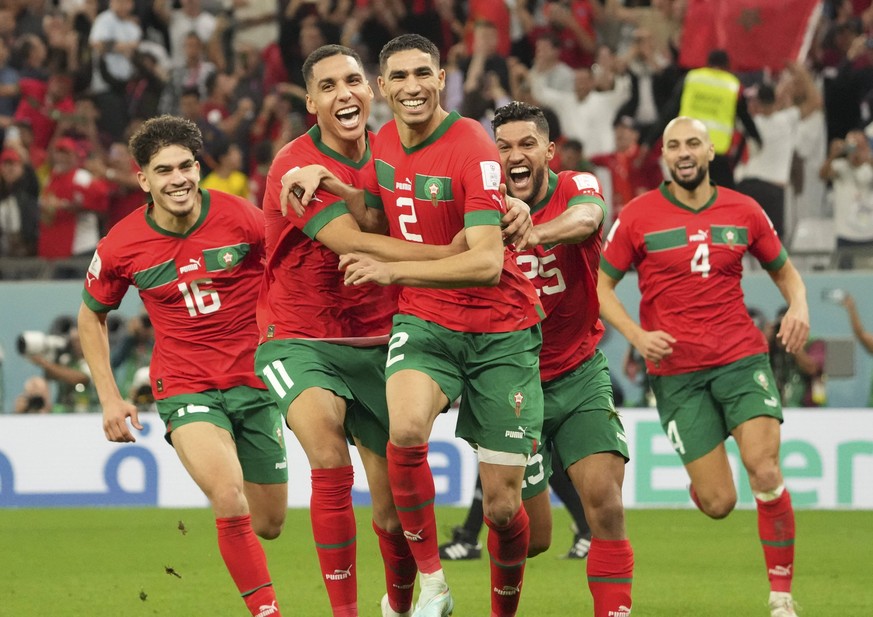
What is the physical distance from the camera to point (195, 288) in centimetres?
741

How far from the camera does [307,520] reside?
12.9 metres

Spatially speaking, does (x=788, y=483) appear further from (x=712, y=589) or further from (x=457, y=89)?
(x=457, y=89)

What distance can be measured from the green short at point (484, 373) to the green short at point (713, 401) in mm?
2134

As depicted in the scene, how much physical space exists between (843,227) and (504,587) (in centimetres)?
868

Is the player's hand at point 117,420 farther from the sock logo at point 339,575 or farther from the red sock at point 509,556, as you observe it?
the red sock at point 509,556

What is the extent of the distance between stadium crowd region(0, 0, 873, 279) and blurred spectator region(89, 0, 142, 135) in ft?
0.05

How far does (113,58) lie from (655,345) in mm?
10225

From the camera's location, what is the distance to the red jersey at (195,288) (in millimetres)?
7406

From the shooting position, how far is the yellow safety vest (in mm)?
13922

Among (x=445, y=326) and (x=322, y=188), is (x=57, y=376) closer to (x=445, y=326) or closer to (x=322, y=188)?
(x=322, y=188)

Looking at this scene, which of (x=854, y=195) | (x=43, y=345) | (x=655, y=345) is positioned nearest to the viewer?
(x=655, y=345)

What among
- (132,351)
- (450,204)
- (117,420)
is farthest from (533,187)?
(132,351)

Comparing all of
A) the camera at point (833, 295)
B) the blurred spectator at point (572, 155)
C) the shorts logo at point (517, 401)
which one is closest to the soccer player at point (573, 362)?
the shorts logo at point (517, 401)

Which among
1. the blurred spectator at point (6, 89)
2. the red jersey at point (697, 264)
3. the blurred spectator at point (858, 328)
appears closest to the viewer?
the red jersey at point (697, 264)
